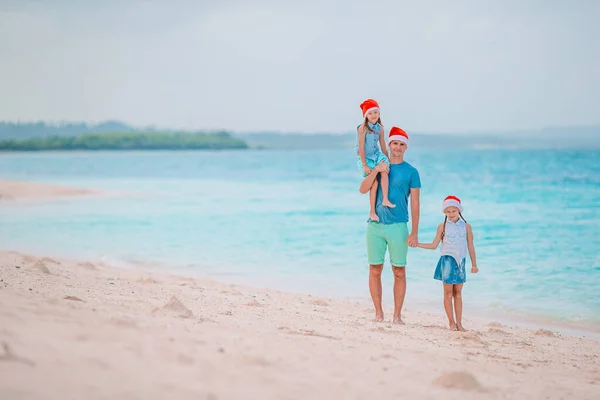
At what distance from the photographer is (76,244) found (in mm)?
12797

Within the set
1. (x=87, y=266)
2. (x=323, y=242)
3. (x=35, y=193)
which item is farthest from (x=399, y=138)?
(x=35, y=193)

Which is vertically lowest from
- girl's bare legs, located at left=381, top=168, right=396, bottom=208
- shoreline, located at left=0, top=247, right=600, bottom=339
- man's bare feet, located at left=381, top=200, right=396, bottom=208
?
shoreline, located at left=0, top=247, right=600, bottom=339

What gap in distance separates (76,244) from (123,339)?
379 inches

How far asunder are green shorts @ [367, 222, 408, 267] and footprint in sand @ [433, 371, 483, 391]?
2117 mm

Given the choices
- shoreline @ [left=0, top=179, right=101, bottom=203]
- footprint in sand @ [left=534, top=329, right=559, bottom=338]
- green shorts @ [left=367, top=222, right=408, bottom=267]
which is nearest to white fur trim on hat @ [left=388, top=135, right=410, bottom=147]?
green shorts @ [left=367, top=222, right=408, bottom=267]

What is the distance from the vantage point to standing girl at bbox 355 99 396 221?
600cm

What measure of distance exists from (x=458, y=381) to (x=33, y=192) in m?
23.2

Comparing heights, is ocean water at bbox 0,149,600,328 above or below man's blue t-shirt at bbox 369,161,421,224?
below

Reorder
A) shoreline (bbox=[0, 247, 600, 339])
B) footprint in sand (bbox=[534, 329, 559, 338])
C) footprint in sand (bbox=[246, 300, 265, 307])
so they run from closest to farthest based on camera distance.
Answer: footprint in sand (bbox=[534, 329, 559, 338]), footprint in sand (bbox=[246, 300, 265, 307]), shoreline (bbox=[0, 247, 600, 339])

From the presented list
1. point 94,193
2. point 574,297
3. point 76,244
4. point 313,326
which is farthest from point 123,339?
point 94,193

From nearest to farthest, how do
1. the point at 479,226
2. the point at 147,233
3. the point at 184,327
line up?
the point at 184,327 → the point at 147,233 → the point at 479,226

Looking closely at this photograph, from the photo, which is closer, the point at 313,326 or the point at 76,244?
the point at 313,326

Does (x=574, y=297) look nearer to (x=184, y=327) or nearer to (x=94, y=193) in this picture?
(x=184, y=327)

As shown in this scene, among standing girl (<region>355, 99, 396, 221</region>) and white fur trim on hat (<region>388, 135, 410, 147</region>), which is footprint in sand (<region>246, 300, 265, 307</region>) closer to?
standing girl (<region>355, 99, 396, 221</region>)
